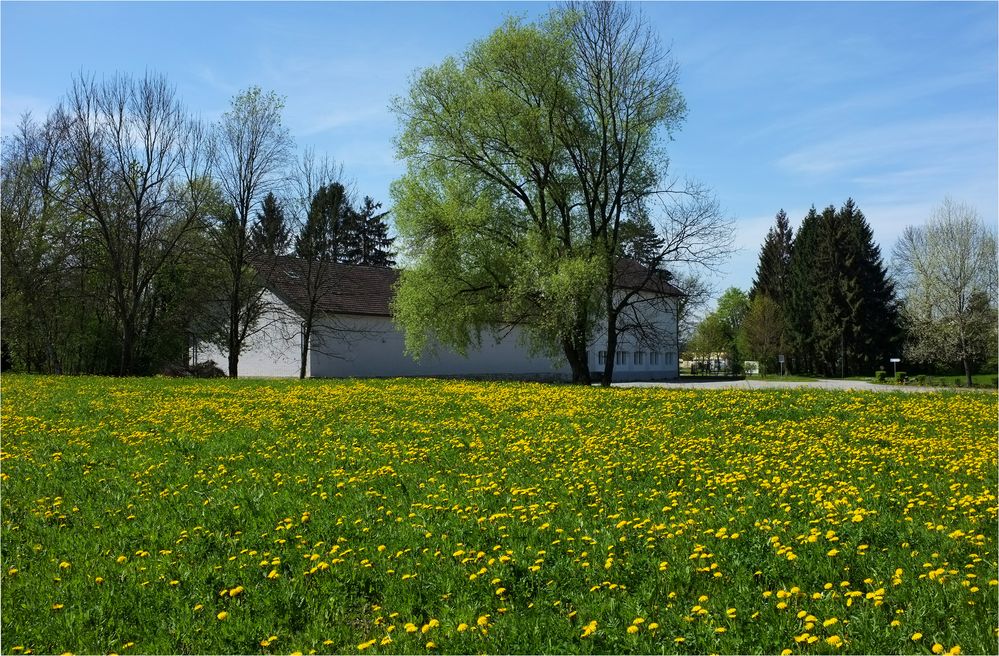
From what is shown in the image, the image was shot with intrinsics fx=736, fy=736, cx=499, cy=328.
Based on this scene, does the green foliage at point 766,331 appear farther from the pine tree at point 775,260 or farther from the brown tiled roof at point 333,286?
the brown tiled roof at point 333,286

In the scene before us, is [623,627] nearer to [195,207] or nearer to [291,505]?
[291,505]

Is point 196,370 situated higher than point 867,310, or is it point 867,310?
point 867,310

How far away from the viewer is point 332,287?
4141cm

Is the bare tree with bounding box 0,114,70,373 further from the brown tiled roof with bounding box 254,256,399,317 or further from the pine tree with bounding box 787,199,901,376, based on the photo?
the pine tree with bounding box 787,199,901,376

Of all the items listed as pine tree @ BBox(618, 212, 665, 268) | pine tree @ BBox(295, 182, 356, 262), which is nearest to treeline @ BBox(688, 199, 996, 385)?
pine tree @ BBox(618, 212, 665, 268)

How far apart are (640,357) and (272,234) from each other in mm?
31216

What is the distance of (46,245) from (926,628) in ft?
123

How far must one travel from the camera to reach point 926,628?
4273mm

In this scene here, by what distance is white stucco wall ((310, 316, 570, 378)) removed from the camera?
42.0 m

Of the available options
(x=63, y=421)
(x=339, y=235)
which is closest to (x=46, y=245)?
Answer: (x=339, y=235)

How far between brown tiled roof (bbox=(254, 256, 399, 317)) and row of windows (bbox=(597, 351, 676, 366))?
17.7 meters

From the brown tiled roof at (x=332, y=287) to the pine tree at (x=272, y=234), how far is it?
1152mm

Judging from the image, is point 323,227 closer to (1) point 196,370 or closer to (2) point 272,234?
(2) point 272,234

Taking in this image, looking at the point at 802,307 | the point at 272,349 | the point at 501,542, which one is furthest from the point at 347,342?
the point at 802,307
